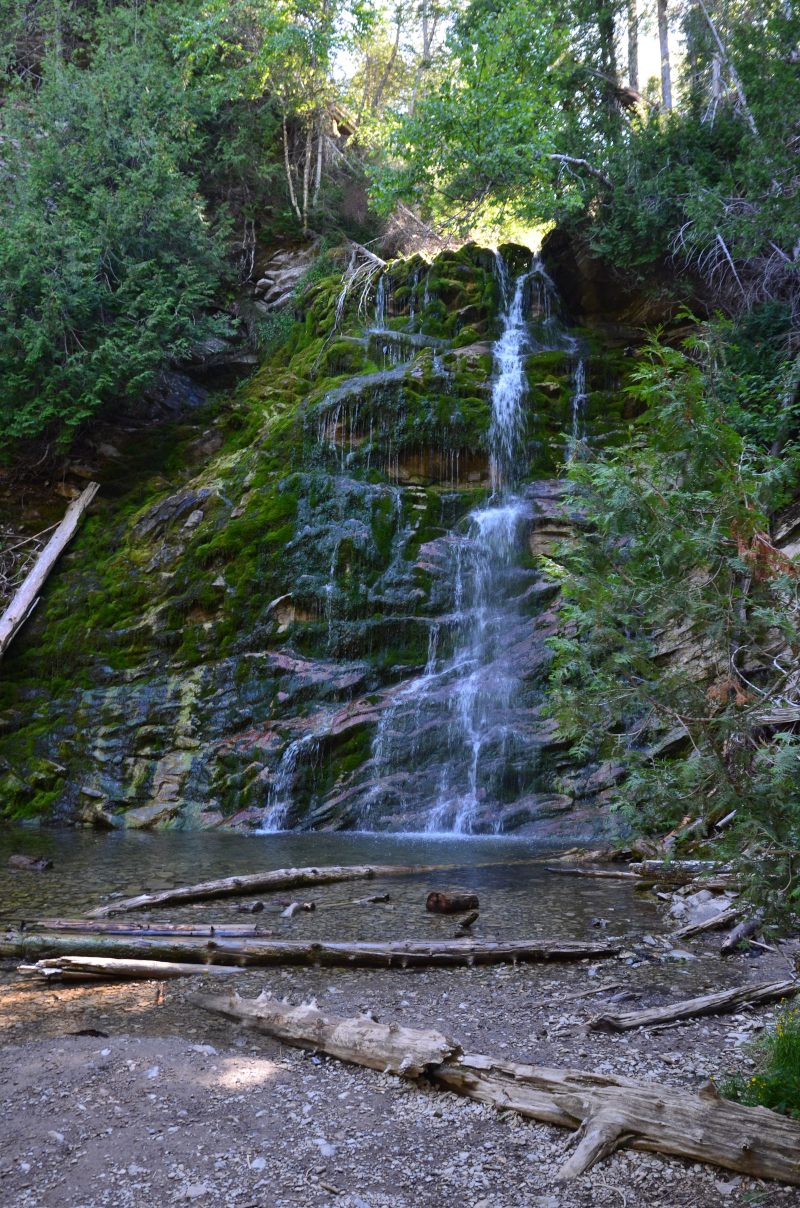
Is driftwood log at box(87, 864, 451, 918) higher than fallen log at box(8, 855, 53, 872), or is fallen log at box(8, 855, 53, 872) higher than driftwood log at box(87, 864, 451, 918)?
driftwood log at box(87, 864, 451, 918)

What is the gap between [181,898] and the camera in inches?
284

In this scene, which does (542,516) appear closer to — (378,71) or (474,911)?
(474,911)

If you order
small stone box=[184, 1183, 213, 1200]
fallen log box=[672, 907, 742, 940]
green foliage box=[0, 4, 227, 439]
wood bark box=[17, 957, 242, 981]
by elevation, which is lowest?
fallen log box=[672, 907, 742, 940]

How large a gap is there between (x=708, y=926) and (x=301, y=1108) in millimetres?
4046

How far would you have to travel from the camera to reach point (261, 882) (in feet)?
25.6

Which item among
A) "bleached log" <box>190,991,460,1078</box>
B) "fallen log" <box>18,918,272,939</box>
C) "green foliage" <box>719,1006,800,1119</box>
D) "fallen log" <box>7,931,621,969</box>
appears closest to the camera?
"green foliage" <box>719,1006,800,1119</box>

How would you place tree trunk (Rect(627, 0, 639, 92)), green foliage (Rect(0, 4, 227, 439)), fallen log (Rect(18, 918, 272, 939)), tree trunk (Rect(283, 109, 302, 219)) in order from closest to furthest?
fallen log (Rect(18, 918, 272, 939)) < green foliage (Rect(0, 4, 227, 439)) < tree trunk (Rect(627, 0, 639, 92)) < tree trunk (Rect(283, 109, 302, 219))

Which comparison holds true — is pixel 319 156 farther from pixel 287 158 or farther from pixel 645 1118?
pixel 645 1118

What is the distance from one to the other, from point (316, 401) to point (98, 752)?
877cm

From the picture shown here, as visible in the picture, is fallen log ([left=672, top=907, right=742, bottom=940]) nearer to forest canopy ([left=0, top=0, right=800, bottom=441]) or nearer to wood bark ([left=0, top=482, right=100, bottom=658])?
forest canopy ([left=0, top=0, right=800, bottom=441])

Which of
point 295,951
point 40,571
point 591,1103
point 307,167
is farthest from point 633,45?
point 591,1103

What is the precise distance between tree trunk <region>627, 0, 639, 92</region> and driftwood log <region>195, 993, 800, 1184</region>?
82.1ft

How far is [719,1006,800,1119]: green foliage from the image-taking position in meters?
2.94

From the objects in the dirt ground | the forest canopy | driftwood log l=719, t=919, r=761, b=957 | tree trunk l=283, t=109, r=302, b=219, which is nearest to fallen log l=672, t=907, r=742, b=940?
driftwood log l=719, t=919, r=761, b=957
